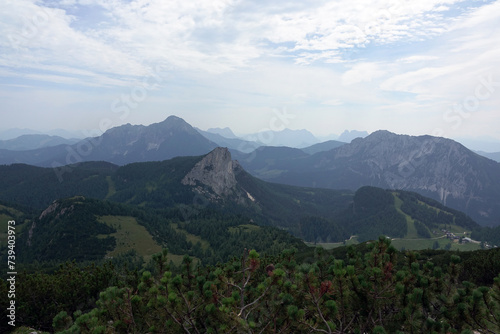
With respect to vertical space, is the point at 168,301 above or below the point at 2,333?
above

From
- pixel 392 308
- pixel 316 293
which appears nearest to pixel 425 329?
pixel 392 308

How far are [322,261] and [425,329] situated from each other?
7.91m

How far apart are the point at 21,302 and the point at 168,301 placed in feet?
140

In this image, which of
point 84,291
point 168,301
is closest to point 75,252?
point 84,291

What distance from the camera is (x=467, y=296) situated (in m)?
11.5

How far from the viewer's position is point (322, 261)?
19016 mm

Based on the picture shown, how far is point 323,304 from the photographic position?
12375 millimetres

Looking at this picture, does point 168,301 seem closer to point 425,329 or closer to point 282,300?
point 282,300

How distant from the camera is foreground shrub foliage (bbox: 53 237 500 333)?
1123 cm

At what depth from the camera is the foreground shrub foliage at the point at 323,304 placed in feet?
36.9

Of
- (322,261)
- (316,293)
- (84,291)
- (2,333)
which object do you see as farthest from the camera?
(84,291)

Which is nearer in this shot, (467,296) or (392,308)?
(467,296)

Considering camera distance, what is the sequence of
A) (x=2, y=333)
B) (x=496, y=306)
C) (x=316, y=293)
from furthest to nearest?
(x=2, y=333), (x=316, y=293), (x=496, y=306)

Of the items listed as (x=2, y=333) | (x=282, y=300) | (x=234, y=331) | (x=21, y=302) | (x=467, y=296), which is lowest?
(x=2, y=333)
